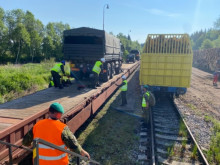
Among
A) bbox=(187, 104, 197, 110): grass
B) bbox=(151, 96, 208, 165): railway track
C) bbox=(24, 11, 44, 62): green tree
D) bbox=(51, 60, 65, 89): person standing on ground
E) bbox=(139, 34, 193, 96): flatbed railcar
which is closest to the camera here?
bbox=(151, 96, 208, 165): railway track

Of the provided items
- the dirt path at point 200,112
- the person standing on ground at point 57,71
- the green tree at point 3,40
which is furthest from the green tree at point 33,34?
the dirt path at point 200,112

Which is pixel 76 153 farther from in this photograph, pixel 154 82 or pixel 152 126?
pixel 154 82

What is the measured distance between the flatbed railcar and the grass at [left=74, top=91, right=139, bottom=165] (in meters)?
2.61

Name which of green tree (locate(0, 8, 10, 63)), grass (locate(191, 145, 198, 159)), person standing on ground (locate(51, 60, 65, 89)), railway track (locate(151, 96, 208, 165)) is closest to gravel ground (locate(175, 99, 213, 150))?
railway track (locate(151, 96, 208, 165))

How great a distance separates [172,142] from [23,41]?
34152 millimetres

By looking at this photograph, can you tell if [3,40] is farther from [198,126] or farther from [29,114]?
[198,126]

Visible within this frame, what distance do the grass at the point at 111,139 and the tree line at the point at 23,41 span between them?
96.3 feet

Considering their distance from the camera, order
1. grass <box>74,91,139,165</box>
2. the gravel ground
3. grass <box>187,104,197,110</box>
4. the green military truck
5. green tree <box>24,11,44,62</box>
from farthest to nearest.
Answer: green tree <box>24,11,44,62</box> → the green military truck → grass <box>187,104,197,110</box> → the gravel ground → grass <box>74,91,139,165</box>

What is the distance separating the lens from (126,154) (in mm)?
5387

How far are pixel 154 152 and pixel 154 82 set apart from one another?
4.78 m

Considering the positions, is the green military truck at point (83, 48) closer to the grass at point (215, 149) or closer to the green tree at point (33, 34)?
the grass at point (215, 149)

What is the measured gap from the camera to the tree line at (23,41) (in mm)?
32000

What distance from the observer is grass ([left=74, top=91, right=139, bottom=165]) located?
5240 mm

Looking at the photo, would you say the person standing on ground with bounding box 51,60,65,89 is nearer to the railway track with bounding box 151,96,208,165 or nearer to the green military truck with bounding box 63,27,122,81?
the green military truck with bounding box 63,27,122,81
